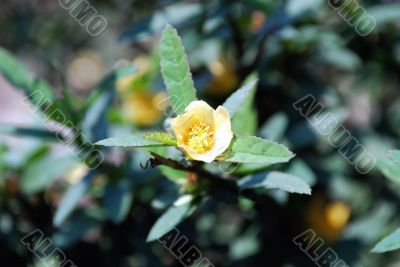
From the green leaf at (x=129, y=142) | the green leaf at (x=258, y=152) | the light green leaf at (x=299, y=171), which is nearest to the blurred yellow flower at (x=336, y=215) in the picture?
the light green leaf at (x=299, y=171)

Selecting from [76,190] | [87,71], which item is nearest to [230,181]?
[76,190]

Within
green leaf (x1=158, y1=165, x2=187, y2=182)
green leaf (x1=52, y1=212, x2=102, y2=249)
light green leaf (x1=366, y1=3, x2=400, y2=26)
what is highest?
light green leaf (x1=366, y1=3, x2=400, y2=26)

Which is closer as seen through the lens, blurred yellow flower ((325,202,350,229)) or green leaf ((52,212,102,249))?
green leaf ((52,212,102,249))

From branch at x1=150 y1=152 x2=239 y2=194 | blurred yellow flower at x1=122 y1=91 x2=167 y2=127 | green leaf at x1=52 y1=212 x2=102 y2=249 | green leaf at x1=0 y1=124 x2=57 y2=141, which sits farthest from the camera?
blurred yellow flower at x1=122 y1=91 x2=167 y2=127

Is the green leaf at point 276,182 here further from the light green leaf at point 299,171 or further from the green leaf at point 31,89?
the green leaf at point 31,89

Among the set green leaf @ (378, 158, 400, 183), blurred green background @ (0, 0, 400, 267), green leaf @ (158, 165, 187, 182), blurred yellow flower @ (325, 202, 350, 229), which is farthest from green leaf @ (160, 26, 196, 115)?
blurred yellow flower @ (325, 202, 350, 229)

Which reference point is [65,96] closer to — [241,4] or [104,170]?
[104,170]

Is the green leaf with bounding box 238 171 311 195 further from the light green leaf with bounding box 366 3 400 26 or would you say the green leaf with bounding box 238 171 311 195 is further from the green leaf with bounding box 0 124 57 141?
the light green leaf with bounding box 366 3 400 26

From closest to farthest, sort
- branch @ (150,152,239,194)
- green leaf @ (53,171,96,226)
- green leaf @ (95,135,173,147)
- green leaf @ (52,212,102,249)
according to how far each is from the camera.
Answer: green leaf @ (95,135,173,147) → branch @ (150,152,239,194) → green leaf @ (53,171,96,226) → green leaf @ (52,212,102,249)
